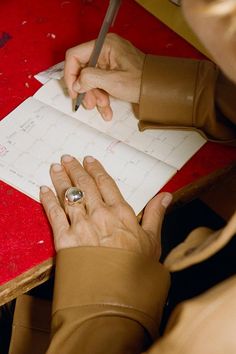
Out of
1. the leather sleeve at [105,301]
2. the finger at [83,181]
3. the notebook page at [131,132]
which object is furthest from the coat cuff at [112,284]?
the notebook page at [131,132]

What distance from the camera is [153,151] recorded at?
42.9 inches

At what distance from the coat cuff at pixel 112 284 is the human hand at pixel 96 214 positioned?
0.02 meters

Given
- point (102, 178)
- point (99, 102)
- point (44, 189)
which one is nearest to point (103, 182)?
point (102, 178)

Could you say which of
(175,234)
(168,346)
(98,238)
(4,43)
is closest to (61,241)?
(98,238)

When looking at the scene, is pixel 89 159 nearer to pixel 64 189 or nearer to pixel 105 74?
pixel 64 189

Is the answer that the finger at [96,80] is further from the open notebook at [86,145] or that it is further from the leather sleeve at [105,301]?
the leather sleeve at [105,301]

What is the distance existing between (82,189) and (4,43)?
1.46 feet

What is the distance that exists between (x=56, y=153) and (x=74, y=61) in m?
0.22

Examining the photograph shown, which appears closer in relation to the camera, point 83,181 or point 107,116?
point 83,181

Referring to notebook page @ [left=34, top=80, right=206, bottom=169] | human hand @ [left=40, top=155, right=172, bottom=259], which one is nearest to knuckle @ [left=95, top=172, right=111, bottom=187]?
human hand @ [left=40, top=155, right=172, bottom=259]

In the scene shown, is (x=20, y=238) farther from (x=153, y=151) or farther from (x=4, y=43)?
(x=4, y=43)

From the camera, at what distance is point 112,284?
882 millimetres

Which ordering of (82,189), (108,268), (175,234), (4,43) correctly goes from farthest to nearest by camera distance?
(175,234)
(4,43)
(82,189)
(108,268)

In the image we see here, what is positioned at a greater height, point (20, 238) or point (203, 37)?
point (203, 37)
